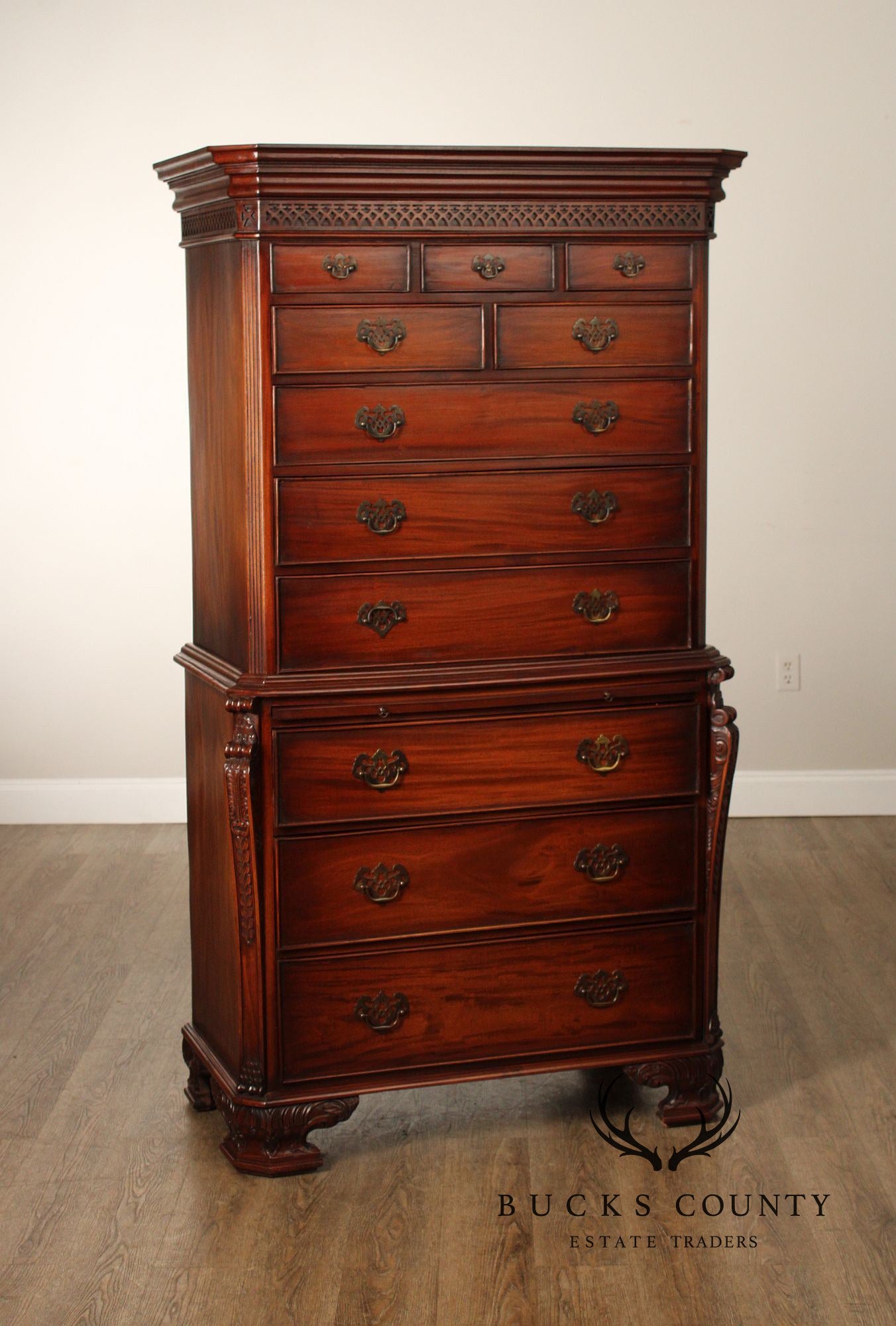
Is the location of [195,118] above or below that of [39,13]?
below

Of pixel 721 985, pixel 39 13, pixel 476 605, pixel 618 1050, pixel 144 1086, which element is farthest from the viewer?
pixel 39 13

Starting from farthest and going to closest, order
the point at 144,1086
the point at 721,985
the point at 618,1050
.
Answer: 1. the point at 721,985
2. the point at 144,1086
3. the point at 618,1050

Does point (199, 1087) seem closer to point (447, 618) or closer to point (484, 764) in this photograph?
point (484, 764)

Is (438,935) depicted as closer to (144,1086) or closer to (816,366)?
(144,1086)

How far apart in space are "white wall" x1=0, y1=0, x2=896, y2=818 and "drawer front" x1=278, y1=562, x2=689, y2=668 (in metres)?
2.11

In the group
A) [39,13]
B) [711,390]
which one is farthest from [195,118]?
[711,390]

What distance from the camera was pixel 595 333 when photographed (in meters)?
2.49

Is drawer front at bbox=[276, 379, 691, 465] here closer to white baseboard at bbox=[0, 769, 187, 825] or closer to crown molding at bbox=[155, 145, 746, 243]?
crown molding at bbox=[155, 145, 746, 243]

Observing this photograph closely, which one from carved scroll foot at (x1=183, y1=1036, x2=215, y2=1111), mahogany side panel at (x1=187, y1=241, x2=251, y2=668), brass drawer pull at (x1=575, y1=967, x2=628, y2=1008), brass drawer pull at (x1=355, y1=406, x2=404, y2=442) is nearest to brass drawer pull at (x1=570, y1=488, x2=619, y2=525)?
brass drawer pull at (x1=355, y1=406, x2=404, y2=442)

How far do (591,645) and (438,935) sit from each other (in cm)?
56

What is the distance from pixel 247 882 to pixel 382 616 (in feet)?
1.59

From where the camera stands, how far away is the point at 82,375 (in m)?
4.52

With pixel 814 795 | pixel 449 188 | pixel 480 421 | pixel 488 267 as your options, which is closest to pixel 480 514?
pixel 480 421

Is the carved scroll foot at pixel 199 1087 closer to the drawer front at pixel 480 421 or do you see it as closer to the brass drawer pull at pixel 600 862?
the brass drawer pull at pixel 600 862
